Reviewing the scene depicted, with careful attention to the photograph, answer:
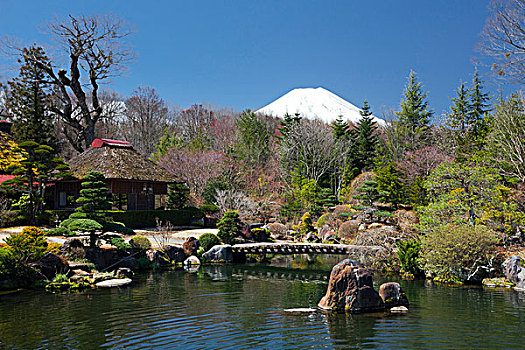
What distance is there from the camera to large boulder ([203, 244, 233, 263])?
19.5 metres

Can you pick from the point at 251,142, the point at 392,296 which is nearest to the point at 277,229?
the point at 251,142

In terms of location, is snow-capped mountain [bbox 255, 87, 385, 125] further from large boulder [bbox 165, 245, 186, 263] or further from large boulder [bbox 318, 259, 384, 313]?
large boulder [bbox 318, 259, 384, 313]

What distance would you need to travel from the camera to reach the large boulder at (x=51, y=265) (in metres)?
13.3

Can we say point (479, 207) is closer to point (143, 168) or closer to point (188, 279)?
point (188, 279)

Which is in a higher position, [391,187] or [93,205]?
[391,187]

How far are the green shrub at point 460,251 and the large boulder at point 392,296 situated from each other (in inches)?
173

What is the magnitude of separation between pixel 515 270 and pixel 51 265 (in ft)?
52.1

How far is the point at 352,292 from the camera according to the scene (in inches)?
386

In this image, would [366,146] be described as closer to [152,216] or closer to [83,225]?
[152,216]

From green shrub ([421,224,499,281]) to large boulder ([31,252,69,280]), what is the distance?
13077 millimetres

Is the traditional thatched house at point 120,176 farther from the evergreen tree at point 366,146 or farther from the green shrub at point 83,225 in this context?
the evergreen tree at point 366,146

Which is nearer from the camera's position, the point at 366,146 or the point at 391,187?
the point at 391,187

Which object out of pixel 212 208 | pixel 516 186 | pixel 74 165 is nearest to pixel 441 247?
pixel 516 186

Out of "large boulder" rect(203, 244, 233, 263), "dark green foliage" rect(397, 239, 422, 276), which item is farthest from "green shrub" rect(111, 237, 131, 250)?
"dark green foliage" rect(397, 239, 422, 276)
